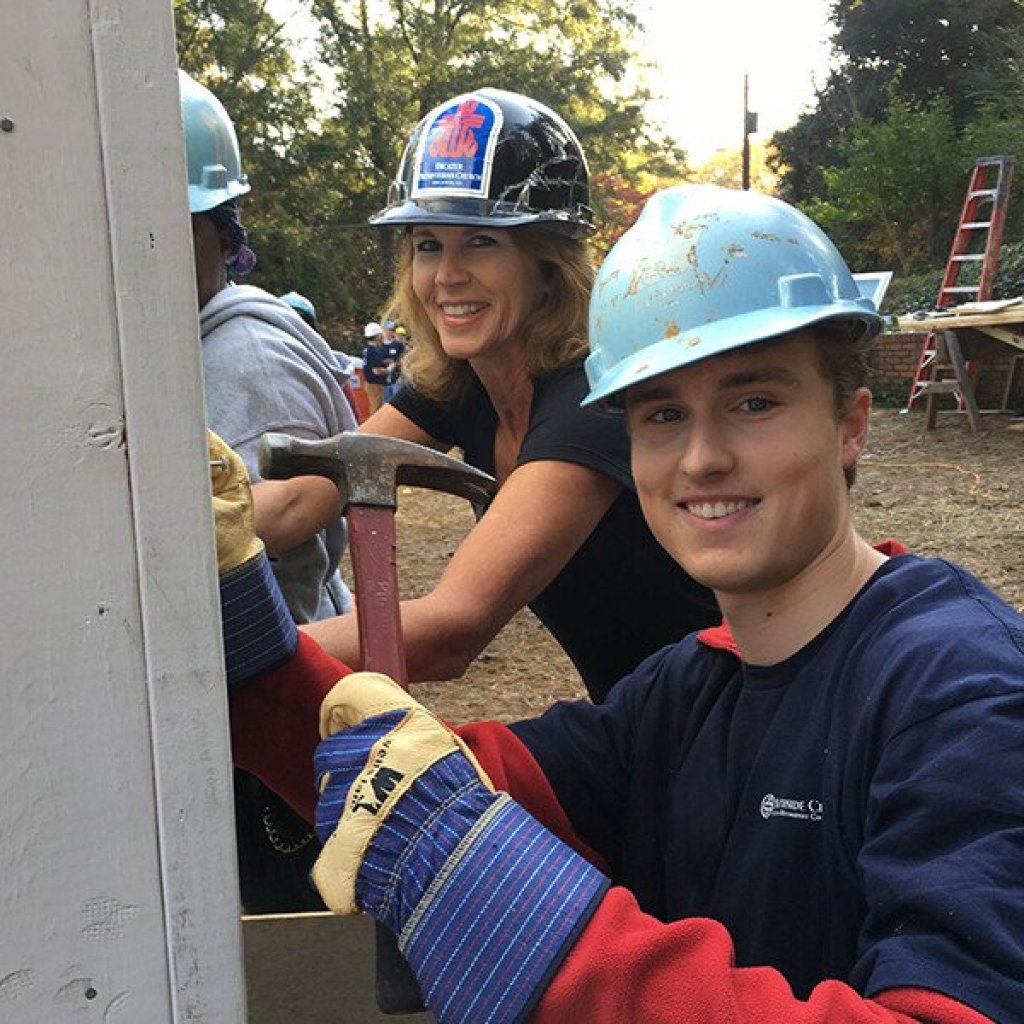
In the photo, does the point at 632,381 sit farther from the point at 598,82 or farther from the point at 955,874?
the point at 598,82

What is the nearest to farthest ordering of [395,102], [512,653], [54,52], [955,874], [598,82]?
[54,52] → [955,874] → [512,653] → [395,102] → [598,82]

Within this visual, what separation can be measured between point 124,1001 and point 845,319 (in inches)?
46.3

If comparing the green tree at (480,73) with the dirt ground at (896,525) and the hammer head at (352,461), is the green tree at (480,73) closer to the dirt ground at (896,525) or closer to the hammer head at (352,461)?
the dirt ground at (896,525)

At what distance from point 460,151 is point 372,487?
0.85 meters

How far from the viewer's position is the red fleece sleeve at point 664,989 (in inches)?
43.1

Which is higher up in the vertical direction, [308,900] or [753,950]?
[753,950]

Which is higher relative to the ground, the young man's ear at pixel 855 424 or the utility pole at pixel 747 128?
the utility pole at pixel 747 128

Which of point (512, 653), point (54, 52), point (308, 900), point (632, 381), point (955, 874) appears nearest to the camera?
point (54, 52)

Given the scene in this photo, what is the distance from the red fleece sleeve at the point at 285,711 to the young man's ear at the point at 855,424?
797mm

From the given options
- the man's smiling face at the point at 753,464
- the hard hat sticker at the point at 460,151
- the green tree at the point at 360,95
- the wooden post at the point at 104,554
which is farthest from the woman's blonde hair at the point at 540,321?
the green tree at the point at 360,95

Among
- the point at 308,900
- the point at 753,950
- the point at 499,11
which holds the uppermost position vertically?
the point at 499,11

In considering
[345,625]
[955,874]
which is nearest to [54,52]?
[955,874]

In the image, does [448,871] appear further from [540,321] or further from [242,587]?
[540,321]

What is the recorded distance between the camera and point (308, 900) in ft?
8.61
